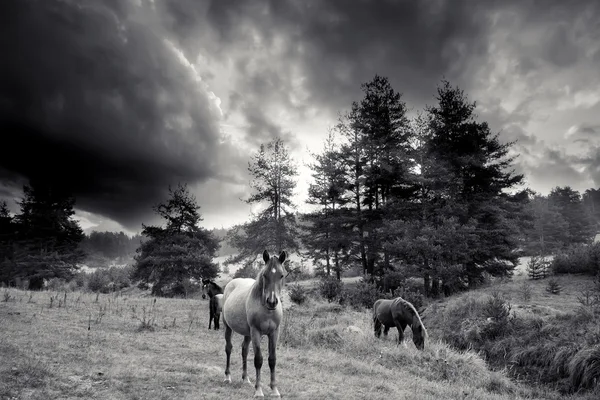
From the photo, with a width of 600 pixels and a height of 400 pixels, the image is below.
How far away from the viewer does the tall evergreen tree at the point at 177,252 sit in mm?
28578

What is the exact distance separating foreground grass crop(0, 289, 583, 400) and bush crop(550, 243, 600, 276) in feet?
48.1

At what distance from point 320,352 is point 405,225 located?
1362 cm

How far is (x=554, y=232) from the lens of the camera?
50.0 m

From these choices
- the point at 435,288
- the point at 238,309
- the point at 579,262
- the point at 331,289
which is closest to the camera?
the point at 238,309

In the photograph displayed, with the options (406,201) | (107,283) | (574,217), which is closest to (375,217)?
(406,201)

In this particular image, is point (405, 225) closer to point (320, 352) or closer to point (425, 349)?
point (425, 349)

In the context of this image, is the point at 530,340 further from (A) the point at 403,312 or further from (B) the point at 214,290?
(B) the point at 214,290

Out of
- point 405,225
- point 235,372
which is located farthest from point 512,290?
point 235,372

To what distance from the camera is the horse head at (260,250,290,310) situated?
5.40m

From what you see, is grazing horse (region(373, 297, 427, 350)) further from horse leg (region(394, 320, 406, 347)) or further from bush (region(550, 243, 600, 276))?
bush (region(550, 243, 600, 276))

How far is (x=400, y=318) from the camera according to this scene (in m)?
12.1

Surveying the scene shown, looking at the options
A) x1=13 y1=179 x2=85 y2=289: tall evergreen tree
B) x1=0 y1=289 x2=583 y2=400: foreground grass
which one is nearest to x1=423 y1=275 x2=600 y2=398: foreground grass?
x1=0 y1=289 x2=583 y2=400: foreground grass

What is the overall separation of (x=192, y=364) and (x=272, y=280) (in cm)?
379

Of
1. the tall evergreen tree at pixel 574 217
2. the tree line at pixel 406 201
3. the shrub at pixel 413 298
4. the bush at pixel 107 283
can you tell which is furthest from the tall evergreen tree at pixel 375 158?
the tall evergreen tree at pixel 574 217
